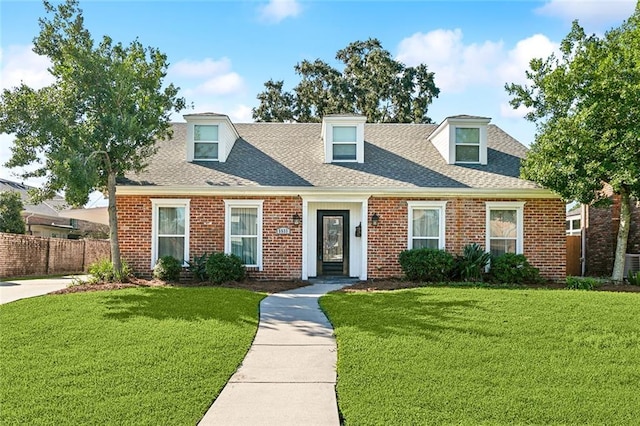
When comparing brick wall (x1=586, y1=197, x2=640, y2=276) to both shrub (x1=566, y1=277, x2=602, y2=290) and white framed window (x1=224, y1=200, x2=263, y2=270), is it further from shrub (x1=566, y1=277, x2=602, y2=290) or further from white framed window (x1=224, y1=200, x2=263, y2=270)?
white framed window (x1=224, y1=200, x2=263, y2=270)

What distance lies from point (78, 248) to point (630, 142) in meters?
20.1

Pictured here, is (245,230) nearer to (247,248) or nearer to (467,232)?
(247,248)

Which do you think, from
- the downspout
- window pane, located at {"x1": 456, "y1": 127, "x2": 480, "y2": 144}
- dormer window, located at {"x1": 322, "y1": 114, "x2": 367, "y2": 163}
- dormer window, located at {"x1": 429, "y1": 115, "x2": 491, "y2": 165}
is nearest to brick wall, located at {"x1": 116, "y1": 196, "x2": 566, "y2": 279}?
dormer window, located at {"x1": 429, "y1": 115, "x2": 491, "y2": 165}

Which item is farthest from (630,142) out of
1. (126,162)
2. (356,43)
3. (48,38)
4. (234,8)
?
(356,43)

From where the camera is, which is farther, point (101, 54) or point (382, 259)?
point (382, 259)

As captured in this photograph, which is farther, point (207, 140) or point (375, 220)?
point (207, 140)

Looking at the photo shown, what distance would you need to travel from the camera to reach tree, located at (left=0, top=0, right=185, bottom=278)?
11.9m

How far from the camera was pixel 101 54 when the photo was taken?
512 inches

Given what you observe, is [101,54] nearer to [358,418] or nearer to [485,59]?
[485,59]

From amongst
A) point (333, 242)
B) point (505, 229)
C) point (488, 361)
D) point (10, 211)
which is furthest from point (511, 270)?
point (10, 211)

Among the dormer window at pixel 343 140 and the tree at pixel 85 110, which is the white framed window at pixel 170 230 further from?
the dormer window at pixel 343 140

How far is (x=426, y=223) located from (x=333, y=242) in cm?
303

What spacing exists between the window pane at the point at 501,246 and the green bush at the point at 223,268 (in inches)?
296

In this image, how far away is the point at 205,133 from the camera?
55.4 ft
